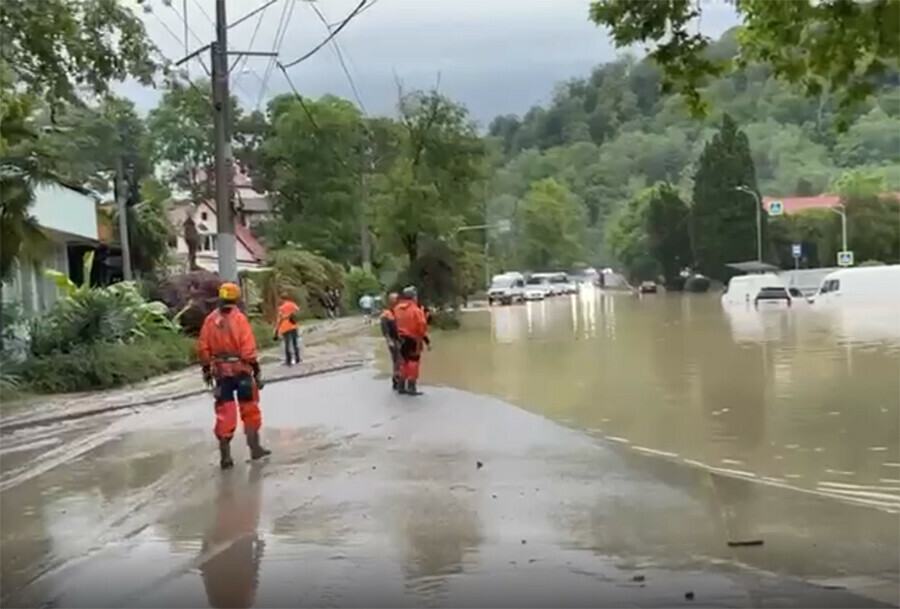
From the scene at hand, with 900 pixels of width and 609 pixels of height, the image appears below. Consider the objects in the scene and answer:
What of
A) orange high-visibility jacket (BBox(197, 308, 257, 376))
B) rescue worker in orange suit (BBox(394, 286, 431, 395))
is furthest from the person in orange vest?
orange high-visibility jacket (BBox(197, 308, 257, 376))

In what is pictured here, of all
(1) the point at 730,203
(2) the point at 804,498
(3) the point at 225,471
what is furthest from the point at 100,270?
(1) the point at 730,203

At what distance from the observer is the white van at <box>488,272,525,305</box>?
246 feet

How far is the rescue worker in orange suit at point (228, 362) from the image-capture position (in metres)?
12.4

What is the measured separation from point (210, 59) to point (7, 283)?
5.74 metres

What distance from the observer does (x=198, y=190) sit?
79.9 meters

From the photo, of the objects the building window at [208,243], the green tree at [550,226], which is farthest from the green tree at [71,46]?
the green tree at [550,226]

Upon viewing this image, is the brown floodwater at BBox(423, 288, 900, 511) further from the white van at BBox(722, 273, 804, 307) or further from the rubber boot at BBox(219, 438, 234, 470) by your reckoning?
the white van at BBox(722, 273, 804, 307)

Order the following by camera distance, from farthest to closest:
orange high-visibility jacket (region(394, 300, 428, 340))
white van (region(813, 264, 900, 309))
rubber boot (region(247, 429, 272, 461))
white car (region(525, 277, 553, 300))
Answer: white car (region(525, 277, 553, 300)) → white van (region(813, 264, 900, 309)) → orange high-visibility jacket (region(394, 300, 428, 340)) → rubber boot (region(247, 429, 272, 461))

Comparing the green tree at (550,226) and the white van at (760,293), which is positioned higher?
the green tree at (550,226)

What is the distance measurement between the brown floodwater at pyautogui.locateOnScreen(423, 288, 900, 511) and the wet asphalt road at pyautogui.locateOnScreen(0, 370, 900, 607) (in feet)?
3.11

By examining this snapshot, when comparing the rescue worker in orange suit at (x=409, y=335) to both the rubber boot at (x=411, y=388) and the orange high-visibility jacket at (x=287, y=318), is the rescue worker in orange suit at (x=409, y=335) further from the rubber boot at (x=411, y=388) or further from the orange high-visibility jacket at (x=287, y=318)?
the orange high-visibility jacket at (x=287, y=318)

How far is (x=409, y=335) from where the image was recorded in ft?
62.2

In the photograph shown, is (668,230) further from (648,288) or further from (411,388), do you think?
(411,388)

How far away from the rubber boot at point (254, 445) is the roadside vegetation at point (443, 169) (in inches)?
173
